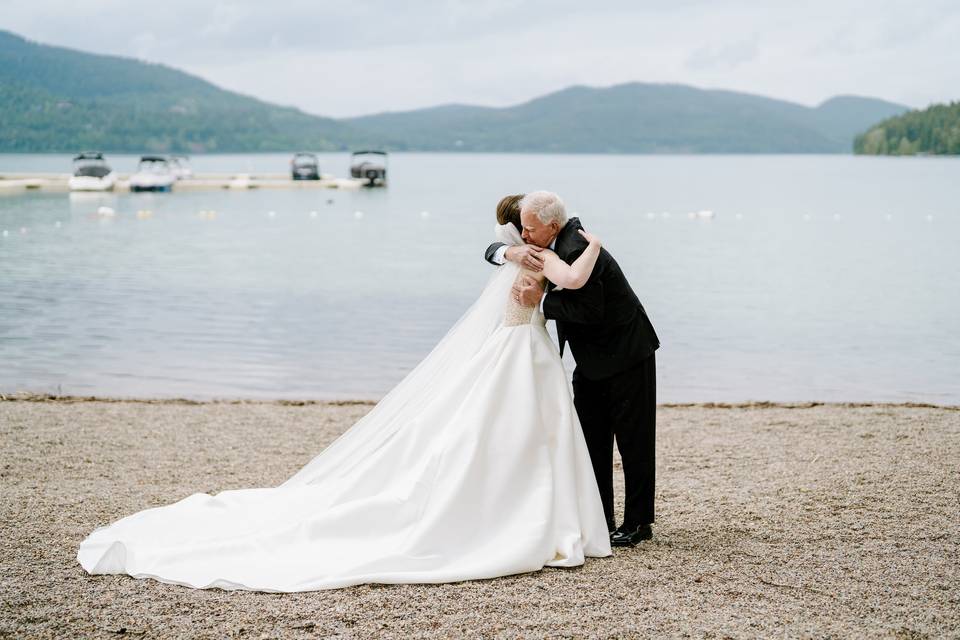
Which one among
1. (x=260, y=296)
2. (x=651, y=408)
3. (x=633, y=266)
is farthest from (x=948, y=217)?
(x=651, y=408)

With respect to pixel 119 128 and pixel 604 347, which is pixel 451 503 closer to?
pixel 604 347

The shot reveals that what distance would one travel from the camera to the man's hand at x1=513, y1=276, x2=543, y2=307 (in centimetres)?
538

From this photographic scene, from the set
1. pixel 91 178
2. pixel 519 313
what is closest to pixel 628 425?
pixel 519 313

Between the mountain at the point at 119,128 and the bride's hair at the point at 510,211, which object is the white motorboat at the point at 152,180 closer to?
the bride's hair at the point at 510,211

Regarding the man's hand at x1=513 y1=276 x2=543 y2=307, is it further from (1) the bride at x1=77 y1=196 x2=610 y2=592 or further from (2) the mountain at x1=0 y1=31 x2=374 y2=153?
(2) the mountain at x1=0 y1=31 x2=374 y2=153

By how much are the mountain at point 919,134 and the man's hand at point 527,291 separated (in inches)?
7082

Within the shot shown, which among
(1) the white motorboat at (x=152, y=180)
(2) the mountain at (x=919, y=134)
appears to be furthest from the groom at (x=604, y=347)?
(2) the mountain at (x=919, y=134)

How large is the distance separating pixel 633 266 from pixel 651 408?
27.3 m

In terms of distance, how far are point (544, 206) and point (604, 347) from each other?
0.83m

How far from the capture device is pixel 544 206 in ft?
17.2

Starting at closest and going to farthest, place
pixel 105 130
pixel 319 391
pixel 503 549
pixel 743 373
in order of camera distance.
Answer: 1. pixel 503 549
2. pixel 319 391
3. pixel 743 373
4. pixel 105 130

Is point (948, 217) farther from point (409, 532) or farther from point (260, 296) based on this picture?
point (409, 532)

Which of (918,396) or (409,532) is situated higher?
(409,532)

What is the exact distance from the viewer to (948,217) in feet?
187
